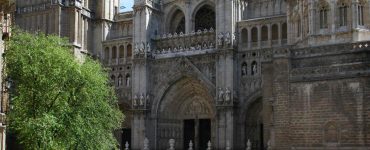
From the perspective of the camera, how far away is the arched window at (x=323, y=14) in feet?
114

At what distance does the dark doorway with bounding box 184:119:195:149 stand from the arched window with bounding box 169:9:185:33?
791 cm

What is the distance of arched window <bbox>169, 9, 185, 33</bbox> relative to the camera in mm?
50469

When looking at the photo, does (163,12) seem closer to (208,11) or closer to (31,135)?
(208,11)

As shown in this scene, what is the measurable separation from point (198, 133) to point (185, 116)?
1985 millimetres

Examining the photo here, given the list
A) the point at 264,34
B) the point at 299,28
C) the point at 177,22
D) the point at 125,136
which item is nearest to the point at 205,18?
the point at 177,22

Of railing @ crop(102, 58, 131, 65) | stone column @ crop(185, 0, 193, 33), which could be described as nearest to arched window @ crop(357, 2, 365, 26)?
stone column @ crop(185, 0, 193, 33)

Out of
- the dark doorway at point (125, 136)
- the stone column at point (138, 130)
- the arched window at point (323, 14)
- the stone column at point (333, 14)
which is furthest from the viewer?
the dark doorway at point (125, 136)

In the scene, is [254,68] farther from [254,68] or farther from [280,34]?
[280,34]

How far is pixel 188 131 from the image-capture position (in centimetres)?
4834

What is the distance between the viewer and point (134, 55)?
48312 millimetres

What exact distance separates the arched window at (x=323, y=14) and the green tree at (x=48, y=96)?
44.9 ft

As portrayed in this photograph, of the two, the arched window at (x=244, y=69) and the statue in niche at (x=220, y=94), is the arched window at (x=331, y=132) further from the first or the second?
the arched window at (x=244, y=69)

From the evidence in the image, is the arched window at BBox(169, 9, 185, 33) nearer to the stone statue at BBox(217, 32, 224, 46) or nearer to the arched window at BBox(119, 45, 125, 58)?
the arched window at BBox(119, 45, 125, 58)

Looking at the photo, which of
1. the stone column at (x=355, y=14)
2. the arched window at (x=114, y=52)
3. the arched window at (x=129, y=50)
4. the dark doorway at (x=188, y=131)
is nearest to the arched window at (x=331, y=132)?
the stone column at (x=355, y=14)
